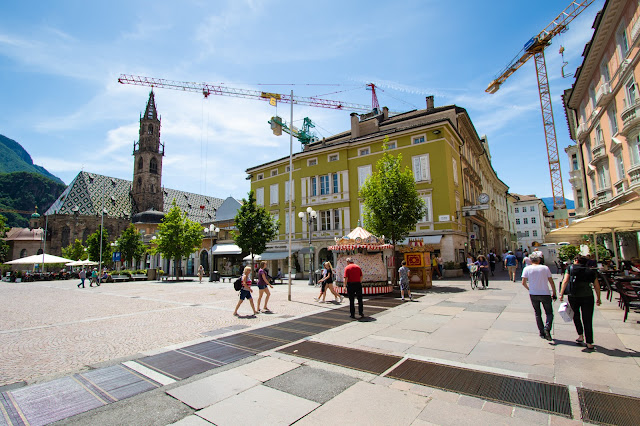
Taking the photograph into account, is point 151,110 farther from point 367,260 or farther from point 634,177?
point 634,177

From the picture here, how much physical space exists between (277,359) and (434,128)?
79.4 feet

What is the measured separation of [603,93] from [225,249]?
121ft

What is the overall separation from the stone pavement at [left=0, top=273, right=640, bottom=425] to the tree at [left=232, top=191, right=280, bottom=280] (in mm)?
18088

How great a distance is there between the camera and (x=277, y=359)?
5.70 m

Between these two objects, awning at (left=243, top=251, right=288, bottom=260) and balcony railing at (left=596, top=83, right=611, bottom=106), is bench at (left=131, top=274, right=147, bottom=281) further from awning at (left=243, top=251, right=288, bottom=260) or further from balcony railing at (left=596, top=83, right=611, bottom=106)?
balcony railing at (left=596, top=83, right=611, bottom=106)

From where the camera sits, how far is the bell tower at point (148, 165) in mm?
80875

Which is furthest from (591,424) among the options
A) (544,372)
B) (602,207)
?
(602,207)

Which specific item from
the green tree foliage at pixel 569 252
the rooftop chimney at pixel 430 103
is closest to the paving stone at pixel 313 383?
the green tree foliage at pixel 569 252

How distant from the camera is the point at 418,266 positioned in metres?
16.2

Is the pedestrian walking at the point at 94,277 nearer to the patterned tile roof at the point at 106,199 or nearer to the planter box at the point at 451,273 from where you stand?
the planter box at the point at 451,273

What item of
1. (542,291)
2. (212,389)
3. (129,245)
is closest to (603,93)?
(542,291)

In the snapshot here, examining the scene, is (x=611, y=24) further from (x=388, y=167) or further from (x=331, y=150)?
(x=331, y=150)

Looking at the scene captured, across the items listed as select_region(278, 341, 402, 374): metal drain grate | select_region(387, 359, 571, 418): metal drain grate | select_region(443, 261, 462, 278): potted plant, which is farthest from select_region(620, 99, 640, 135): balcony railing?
select_region(278, 341, 402, 374): metal drain grate

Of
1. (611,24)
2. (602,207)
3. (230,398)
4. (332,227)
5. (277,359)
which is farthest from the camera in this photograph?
(332,227)
